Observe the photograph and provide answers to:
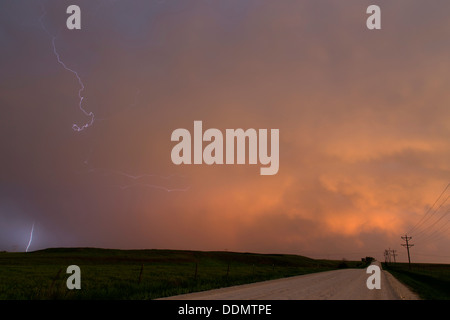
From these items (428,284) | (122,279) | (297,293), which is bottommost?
(297,293)

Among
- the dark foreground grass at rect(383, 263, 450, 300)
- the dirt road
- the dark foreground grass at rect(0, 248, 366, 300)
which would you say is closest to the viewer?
the dirt road

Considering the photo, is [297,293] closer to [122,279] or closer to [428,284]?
[122,279]

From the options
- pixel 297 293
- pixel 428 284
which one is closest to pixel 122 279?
pixel 297 293

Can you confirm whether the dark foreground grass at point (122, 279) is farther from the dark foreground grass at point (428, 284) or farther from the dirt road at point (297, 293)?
the dark foreground grass at point (428, 284)

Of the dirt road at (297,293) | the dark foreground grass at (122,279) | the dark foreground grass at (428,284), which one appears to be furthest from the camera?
the dark foreground grass at (428,284)

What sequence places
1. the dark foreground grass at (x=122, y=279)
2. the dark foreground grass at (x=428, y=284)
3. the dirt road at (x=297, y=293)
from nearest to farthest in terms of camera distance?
the dirt road at (x=297, y=293) < the dark foreground grass at (x=122, y=279) < the dark foreground grass at (x=428, y=284)

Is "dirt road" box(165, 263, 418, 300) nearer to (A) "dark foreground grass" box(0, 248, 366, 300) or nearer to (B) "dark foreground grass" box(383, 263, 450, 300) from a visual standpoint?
(B) "dark foreground grass" box(383, 263, 450, 300)

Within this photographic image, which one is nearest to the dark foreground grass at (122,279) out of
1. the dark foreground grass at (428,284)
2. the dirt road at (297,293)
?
the dirt road at (297,293)

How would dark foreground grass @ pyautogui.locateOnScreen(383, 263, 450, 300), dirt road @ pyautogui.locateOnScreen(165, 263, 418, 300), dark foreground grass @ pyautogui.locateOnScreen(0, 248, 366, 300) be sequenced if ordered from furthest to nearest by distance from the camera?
dark foreground grass @ pyautogui.locateOnScreen(383, 263, 450, 300)
dark foreground grass @ pyautogui.locateOnScreen(0, 248, 366, 300)
dirt road @ pyautogui.locateOnScreen(165, 263, 418, 300)

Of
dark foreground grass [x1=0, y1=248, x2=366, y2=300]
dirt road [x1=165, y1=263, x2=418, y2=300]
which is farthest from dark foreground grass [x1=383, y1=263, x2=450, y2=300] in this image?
dark foreground grass [x1=0, y1=248, x2=366, y2=300]

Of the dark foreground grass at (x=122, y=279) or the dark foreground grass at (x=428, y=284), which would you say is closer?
the dark foreground grass at (x=122, y=279)
